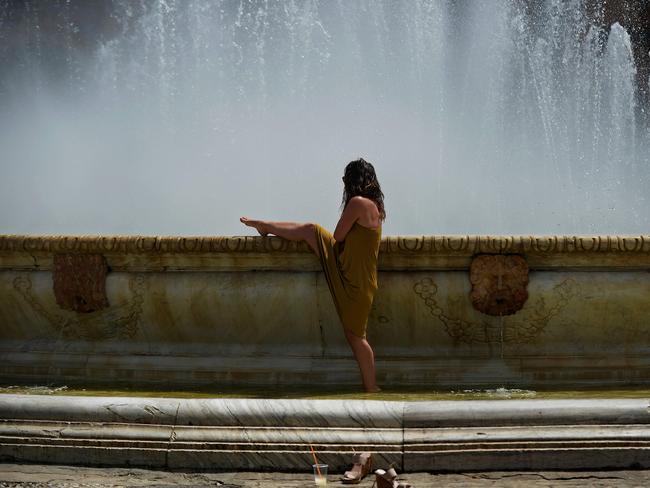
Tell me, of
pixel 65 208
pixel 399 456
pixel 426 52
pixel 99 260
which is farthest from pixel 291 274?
pixel 426 52

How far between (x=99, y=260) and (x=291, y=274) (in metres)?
0.92

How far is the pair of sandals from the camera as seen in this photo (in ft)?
10.8

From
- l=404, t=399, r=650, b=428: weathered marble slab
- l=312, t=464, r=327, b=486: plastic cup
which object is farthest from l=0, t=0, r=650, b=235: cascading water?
l=312, t=464, r=327, b=486: plastic cup

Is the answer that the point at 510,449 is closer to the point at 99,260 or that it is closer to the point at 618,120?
the point at 99,260

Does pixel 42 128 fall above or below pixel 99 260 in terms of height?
above

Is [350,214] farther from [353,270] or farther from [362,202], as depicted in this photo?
[353,270]

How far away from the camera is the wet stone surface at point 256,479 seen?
11.3ft

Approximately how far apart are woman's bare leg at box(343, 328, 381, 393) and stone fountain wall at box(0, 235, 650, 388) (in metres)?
0.21

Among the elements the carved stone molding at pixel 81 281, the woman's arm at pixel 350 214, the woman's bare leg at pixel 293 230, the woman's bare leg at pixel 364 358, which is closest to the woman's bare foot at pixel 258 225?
the woman's bare leg at pixel 293 230

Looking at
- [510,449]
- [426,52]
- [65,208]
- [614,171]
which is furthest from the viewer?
[614,171]

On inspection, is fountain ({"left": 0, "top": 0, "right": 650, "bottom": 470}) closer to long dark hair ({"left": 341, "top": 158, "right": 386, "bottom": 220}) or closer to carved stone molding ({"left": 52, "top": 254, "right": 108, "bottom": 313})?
carved stone molding ({"left": 52, "top": 254, "right": 108, "bottom": 313})

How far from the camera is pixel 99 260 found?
16.5ft

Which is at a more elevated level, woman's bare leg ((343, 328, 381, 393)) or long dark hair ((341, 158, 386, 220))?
long dark hair ((341, 158, 386, 220))

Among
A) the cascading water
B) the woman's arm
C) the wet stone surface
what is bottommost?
the wet stone surface
